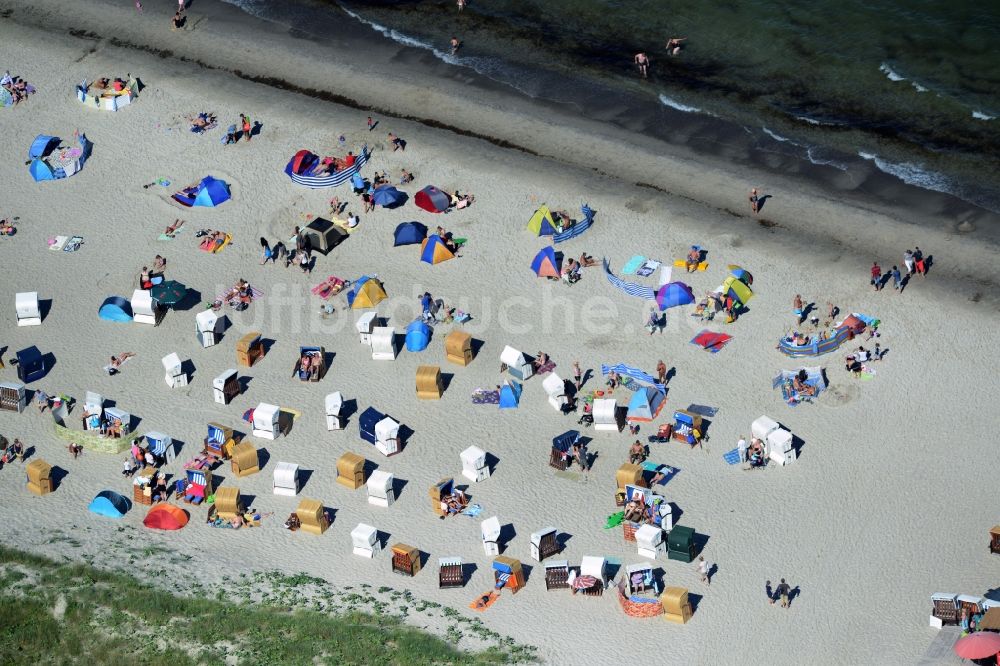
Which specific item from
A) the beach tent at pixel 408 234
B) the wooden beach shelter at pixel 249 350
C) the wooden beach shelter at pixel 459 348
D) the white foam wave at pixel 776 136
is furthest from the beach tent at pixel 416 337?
the white foam wave at pixel 776 136

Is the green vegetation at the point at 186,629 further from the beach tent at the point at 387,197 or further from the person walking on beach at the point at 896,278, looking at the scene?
the person walking on beach at the point at 896,278

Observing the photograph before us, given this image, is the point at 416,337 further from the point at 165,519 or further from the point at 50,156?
the point at 50,156

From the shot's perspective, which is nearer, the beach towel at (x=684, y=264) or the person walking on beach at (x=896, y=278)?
the person walking on beach at (x=896, y=278)

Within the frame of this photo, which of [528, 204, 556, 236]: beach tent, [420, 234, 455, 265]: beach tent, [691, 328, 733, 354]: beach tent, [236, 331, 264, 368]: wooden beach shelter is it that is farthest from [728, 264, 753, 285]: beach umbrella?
[236, 331, 264, 368]: wooden beach shelter

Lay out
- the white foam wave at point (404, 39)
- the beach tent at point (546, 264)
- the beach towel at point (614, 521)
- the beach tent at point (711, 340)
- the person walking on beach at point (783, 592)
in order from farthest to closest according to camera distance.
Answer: the white foam wave at point (404, 39) → the beach tent at point (546, 264) → the beach tent at point (711, 340) → the beach towel at point (614, 521) → the person walking on beach at point (783, 592)

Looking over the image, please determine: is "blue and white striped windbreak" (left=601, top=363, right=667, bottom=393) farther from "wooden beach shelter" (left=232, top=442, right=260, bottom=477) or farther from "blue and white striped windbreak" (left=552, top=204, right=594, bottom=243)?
"wooden beach shelter" (left=232, top=442, right=260, bottom=477)

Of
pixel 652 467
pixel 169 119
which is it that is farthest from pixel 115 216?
pixel 652 467
